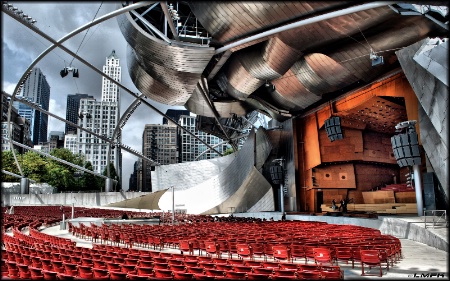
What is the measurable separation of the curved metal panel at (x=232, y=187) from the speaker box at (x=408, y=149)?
18722mm

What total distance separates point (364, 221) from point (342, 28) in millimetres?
12712

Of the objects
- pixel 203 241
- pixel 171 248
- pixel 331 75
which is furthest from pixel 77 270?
pixel 331 75

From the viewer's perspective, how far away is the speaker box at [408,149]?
18953 mm

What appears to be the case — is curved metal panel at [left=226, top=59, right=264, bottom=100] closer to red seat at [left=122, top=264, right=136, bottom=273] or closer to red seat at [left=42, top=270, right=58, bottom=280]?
red seat at [left=122, top=264, right=136, bottom=273]

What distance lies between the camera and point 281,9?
2214 centimetres

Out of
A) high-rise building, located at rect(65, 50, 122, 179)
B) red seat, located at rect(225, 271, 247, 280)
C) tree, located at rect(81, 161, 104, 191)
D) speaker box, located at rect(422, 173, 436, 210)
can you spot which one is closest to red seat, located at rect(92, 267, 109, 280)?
red seat, located at rect(225, 271, 247, 280)

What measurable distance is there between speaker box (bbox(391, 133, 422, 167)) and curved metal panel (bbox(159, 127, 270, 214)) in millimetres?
18722

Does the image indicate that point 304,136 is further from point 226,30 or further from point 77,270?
point 77,270

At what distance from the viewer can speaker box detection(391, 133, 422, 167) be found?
19.0 m

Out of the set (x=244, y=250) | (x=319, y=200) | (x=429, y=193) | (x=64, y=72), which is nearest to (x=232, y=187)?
(x=319, y=200)

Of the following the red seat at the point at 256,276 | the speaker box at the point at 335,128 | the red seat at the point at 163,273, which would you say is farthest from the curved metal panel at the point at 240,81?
the red seat at the point at 256,276

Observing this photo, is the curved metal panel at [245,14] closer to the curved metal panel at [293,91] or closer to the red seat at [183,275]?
the curved metal panel at [293,91]

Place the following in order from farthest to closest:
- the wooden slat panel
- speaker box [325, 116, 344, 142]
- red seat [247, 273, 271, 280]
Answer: the wooden slat panel < speaker box [325, 116, 344, 142] < red seat [247, 273, 271, 280]

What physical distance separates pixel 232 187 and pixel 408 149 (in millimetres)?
23748
